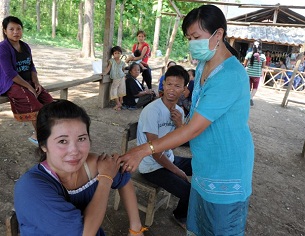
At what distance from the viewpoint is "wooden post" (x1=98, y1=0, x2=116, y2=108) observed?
5.40 m

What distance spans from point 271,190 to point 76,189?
9.77 ft

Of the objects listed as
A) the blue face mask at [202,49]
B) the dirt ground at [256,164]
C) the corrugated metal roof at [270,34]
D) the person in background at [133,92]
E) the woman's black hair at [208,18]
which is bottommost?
the dirt ground at [256,164]

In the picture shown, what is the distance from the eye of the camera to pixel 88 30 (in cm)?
1202

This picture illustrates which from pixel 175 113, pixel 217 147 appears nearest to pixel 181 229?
pixel 175 113

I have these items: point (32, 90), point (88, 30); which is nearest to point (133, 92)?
point (32, 90)

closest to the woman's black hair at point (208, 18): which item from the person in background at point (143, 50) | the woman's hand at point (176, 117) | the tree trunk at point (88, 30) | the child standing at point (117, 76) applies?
the woman's hand at point (176, 117)

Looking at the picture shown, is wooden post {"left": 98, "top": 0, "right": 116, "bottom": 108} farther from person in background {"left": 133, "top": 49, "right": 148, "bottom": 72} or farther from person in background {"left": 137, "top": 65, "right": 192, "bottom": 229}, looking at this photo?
person in background {"left": 137, "top": 65, "right": 192, "bottom": 229}

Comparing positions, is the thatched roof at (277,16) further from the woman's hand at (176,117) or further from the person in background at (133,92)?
the woman's hand at (176,117)

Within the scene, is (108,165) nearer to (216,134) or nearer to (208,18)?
(216,134)

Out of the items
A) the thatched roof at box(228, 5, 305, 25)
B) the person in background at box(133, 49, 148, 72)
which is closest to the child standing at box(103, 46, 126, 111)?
the person in background at box(133, 49, 148, 72)

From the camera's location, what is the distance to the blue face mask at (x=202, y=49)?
60.0 inches

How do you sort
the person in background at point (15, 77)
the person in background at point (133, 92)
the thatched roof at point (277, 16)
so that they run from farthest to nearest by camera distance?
the thatched roof at point (277, 16)
the person in background at point (133, 92)
the person in background at point (15, 77)

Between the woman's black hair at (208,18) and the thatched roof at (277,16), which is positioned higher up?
the thatched roof at (277,16)

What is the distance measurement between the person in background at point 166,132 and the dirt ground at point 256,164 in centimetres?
54
